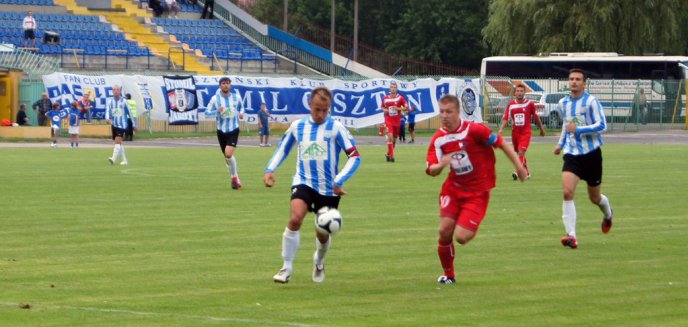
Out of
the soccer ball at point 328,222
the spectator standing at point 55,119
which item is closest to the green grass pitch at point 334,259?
the soccer ball at point 328,222

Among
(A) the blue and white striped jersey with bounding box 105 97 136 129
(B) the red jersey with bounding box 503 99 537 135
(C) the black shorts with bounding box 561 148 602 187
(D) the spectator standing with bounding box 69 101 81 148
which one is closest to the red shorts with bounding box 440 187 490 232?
(C) the black shorts with bounding box 561 148 602 187

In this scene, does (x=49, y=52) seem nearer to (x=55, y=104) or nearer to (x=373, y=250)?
(x=55, y=104)

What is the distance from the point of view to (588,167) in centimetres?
1577

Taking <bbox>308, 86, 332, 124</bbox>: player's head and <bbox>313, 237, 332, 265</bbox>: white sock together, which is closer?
<bbox>308, 86, 332, 124</bbox>: player's head

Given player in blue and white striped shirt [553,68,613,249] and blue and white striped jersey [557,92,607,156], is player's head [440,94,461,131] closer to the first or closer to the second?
player in blue and white striped shirt [553,68,613,249]

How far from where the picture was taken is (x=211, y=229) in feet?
55.6

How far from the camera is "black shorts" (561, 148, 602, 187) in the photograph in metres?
15.8

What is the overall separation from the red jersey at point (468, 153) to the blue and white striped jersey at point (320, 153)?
0.80m

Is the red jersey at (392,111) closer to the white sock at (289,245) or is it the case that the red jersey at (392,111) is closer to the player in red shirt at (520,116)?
the player in red shirt at (520,116)

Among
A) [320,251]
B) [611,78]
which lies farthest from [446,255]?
[611,78]

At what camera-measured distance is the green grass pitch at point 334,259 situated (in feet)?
34.5

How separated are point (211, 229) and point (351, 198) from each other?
541 cm

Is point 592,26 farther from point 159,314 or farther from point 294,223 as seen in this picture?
point 159,314

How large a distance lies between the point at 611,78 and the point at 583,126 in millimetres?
47988
